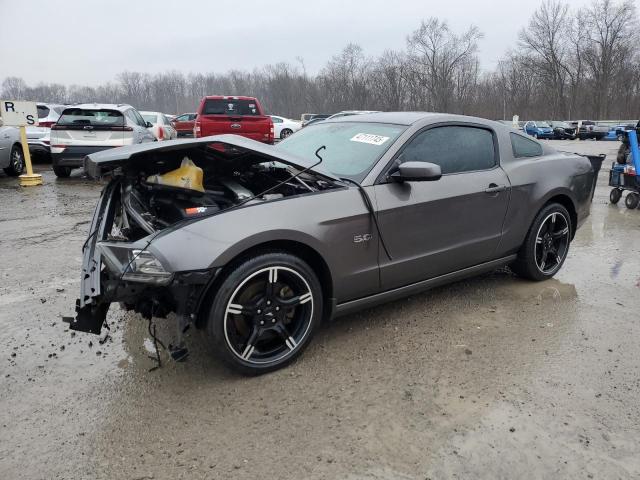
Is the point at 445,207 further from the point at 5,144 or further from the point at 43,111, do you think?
the point at 43,111

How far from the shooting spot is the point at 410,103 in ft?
223

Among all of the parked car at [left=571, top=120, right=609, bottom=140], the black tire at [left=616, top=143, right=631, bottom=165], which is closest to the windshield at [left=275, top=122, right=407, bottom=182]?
the black tire at [left=616, top=143, right=631, bottom=165]

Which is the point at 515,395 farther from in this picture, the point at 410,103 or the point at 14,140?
the point at 410,103

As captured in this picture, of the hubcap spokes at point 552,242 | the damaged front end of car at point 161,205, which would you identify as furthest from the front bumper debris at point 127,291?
the hubcap spokes at point 552,242

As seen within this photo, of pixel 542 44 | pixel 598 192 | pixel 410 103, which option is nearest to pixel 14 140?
pixel 598 192

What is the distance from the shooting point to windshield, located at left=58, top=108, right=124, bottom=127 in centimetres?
988

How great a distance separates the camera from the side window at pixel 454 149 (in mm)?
3588

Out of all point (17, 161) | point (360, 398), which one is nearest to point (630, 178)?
point (360, 398)

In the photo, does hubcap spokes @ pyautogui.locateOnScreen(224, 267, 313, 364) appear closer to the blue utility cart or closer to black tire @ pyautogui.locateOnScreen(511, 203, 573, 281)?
black tire @ pyautogui.locateOnScreen(511, 203, 573, 281)

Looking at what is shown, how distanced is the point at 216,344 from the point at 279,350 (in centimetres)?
44

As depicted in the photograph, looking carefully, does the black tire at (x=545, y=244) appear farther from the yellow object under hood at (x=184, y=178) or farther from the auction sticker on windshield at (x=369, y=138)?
the yellow object under hood at (x=184, y=178)

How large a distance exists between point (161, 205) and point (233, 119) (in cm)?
970

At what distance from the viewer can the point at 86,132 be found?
9.83 m

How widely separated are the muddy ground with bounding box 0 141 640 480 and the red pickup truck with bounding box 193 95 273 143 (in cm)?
885
